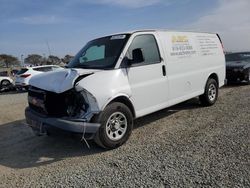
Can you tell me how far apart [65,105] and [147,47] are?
217 centimetres

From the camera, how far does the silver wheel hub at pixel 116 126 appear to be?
504 cm

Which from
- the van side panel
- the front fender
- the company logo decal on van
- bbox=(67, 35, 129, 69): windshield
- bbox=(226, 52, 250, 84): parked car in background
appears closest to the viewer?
the front fender

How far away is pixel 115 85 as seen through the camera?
509 centimetres

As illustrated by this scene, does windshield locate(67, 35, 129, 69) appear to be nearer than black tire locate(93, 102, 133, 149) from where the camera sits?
No

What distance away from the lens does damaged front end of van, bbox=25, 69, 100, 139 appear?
15.3 feet

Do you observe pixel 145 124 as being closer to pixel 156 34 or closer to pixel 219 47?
pixel 156 34

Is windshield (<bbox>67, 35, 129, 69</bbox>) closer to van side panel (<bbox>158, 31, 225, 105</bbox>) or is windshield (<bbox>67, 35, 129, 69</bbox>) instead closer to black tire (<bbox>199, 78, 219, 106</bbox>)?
van side panel (<bbox>158, 31, 225, 105</bbox>)

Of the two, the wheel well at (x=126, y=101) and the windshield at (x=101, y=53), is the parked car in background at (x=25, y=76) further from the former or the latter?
the wheel well at (x=126, y=101)

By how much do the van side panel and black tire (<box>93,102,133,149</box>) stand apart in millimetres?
1554

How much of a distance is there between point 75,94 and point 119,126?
3.40 feet

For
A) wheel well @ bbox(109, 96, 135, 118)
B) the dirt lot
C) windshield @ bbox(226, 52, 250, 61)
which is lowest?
the dirt lot

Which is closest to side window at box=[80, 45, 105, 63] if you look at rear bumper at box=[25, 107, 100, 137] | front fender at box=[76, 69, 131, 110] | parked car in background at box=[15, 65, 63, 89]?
front fender at box=[76, 69, 131, 110]

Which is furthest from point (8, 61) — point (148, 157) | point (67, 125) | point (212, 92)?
point (148, 157)

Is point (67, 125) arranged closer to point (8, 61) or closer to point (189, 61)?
point (189, 61)
